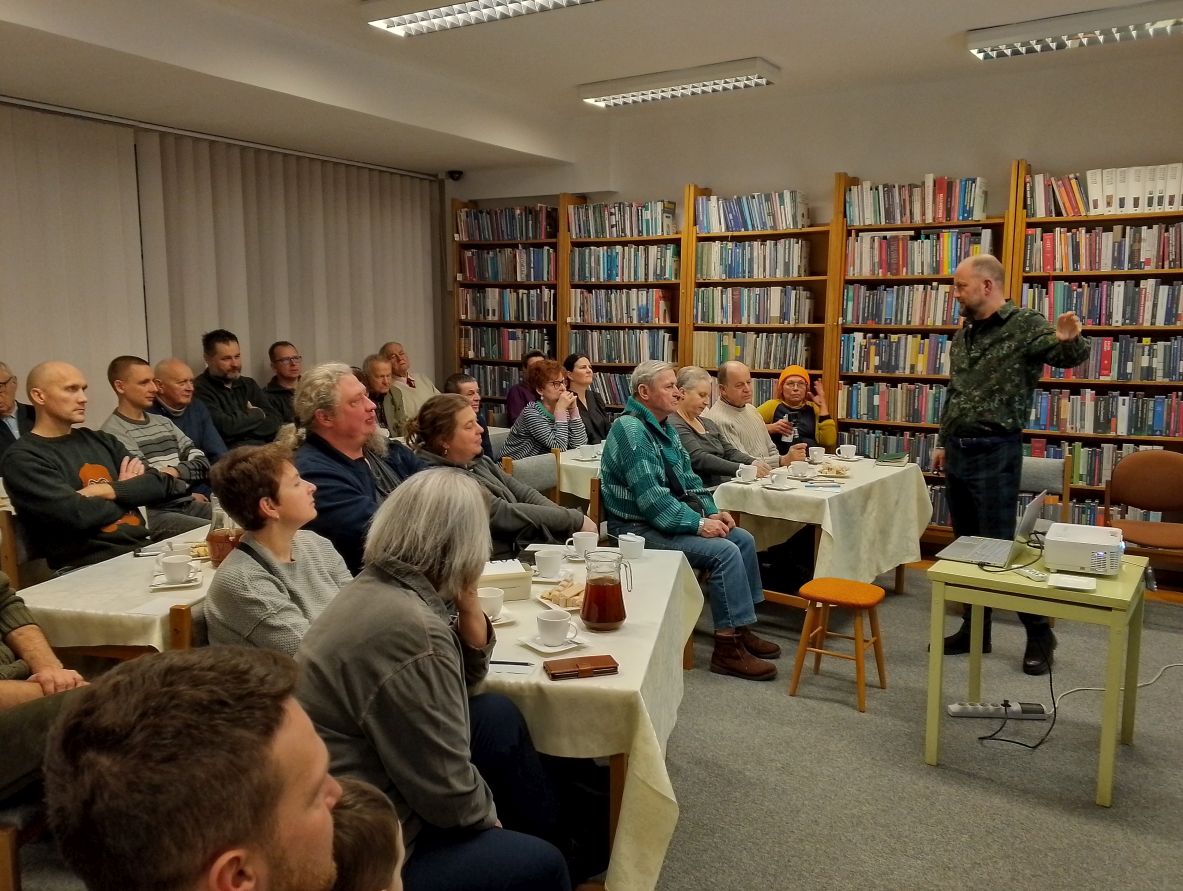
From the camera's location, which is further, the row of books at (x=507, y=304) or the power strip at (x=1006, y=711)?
the row of books at (x=507, y=304)

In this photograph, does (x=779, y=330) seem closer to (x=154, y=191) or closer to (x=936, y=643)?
(x=936, y=643)

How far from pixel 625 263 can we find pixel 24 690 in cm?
517

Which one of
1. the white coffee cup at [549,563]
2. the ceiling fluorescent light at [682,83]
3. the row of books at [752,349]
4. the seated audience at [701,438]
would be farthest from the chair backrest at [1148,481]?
the white coffee cup at [549,563]

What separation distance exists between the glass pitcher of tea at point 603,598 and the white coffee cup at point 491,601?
0.22 m

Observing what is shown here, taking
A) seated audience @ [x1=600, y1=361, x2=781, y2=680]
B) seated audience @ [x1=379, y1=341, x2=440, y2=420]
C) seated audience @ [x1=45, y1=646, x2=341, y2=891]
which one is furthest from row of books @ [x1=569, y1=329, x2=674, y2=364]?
seated audience @ [x1=45, y1=646, x2=341, y2=891]

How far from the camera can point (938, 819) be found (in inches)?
101

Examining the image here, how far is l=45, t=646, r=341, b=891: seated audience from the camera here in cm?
75

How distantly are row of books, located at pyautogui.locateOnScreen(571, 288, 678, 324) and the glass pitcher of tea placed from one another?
178 inches

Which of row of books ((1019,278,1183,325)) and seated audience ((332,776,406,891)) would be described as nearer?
seated audience ((332,776,406,891))

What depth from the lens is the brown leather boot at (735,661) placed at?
3600mm

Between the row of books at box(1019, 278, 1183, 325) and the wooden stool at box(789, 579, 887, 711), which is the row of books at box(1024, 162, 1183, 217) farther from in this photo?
the wooden stool at box(789, 579, 887, 711)

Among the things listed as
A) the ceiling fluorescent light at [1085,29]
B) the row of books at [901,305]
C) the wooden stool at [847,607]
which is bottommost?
the wooden stool at [847,607]

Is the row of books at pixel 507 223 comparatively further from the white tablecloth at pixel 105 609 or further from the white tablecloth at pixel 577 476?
the white tablecloth at pixel 105 609

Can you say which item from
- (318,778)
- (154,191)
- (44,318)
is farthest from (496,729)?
(154,191)
